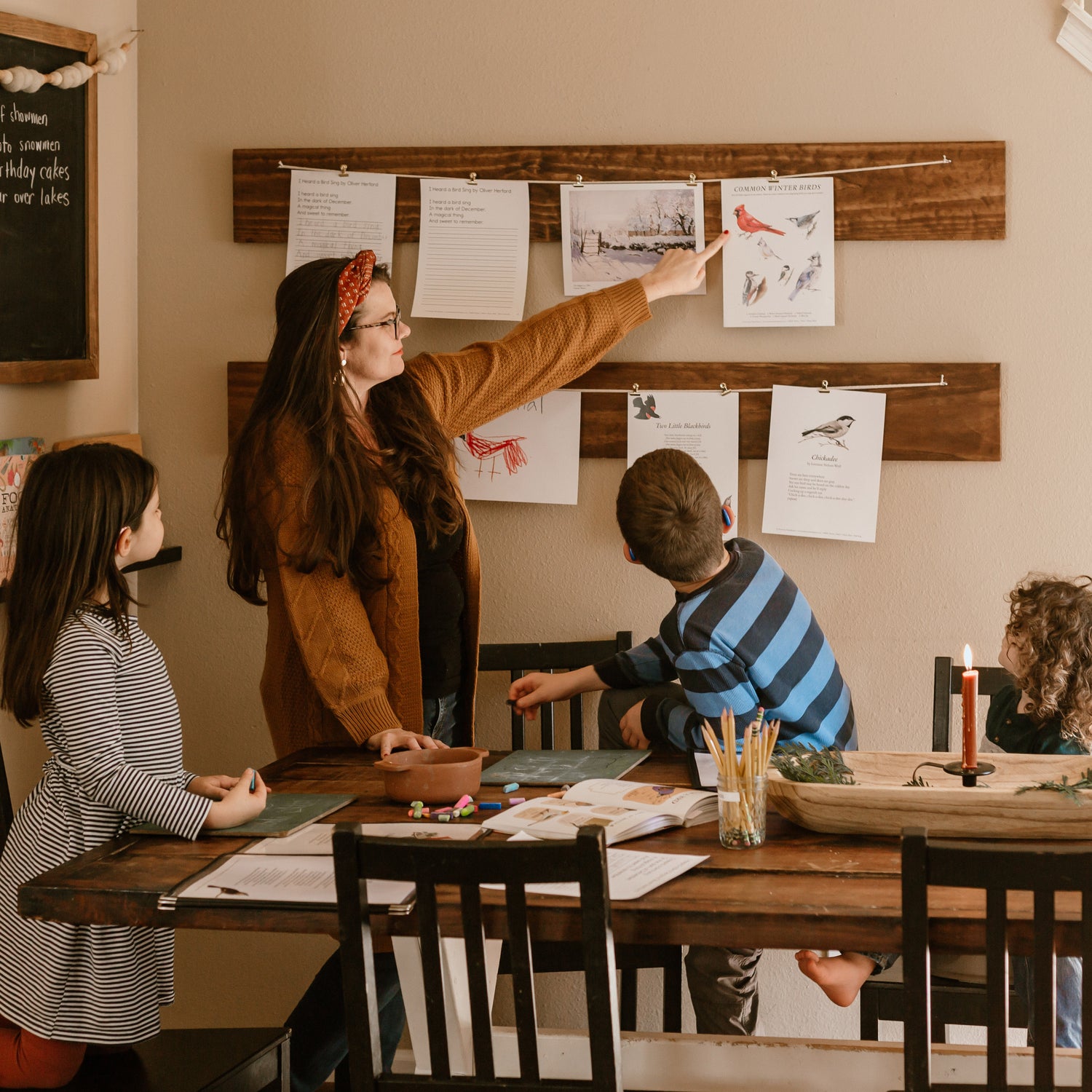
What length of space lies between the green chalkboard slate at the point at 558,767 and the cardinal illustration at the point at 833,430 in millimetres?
803

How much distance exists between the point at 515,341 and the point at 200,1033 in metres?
1.31

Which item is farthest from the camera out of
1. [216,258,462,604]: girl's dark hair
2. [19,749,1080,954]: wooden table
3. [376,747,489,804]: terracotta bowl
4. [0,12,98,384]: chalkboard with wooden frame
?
[0,12,98,384]: chalkboard with wooden frame

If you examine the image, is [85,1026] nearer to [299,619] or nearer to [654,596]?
[299,619]

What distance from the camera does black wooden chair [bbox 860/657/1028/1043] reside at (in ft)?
6.36

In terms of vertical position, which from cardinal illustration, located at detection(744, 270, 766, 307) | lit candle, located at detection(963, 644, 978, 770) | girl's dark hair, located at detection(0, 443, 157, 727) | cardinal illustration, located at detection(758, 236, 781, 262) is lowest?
lit candle, located at detection(963, 644, 978, 770)

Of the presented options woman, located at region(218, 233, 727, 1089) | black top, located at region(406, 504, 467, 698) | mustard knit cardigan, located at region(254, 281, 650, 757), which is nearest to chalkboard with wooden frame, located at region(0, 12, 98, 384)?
woman, located at region(218, 233, 727, 1089)

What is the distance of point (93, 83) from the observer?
2.41 meters

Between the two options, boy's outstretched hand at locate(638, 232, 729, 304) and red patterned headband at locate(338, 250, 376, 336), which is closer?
red patterned headband at locate(338, 250, 376, 336)

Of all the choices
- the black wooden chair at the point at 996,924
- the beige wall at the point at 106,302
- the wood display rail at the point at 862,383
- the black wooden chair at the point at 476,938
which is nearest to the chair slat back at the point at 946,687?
the wood display rail at the point at 862,383

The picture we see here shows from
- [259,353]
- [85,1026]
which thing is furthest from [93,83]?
[85,1026]

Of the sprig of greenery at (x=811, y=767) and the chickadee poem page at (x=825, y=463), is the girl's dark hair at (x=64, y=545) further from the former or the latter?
the chickadee poem page at (x=825, y=463)

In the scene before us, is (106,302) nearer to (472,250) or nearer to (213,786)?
(472,250)

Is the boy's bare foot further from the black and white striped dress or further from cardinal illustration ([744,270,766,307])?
cardinal illustration ([744,270,766,307])

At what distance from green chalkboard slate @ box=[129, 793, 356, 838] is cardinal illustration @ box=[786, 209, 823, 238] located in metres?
1.41
